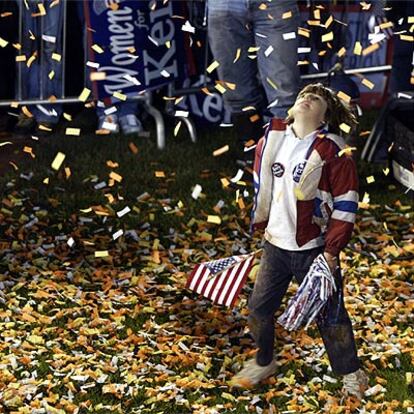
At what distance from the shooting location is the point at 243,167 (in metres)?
8.10

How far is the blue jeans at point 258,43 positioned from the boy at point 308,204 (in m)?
2.31

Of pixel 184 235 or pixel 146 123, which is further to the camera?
pixel 146 123

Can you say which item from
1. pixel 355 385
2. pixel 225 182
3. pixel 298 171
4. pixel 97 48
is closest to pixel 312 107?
pixel 298 171

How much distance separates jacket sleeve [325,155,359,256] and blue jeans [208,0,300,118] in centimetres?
259

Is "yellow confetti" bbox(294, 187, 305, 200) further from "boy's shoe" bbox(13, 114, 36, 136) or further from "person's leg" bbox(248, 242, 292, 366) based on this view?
"boy's shoe" bbox(13, 114, 36, 136)

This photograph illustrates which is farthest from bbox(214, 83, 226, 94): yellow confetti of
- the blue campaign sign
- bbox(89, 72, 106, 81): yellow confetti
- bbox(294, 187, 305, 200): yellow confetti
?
bbox(294, 187, 305, 200): yellow confetti

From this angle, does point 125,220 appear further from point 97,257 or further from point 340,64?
point 340,64

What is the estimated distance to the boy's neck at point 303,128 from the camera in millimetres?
4762

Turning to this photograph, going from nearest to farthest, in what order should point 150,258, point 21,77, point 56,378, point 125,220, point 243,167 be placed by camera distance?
point 56,378 → point 150,258 → point 125,220 → point 243,167 → point 21,77

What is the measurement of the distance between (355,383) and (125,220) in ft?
8.47

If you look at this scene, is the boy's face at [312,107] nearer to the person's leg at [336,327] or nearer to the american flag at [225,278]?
the person's leg at [336,327]

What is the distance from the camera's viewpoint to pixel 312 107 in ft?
15.5

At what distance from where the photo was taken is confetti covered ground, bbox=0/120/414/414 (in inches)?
201

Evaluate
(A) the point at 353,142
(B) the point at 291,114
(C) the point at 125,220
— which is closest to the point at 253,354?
(B) the point at 291,114
